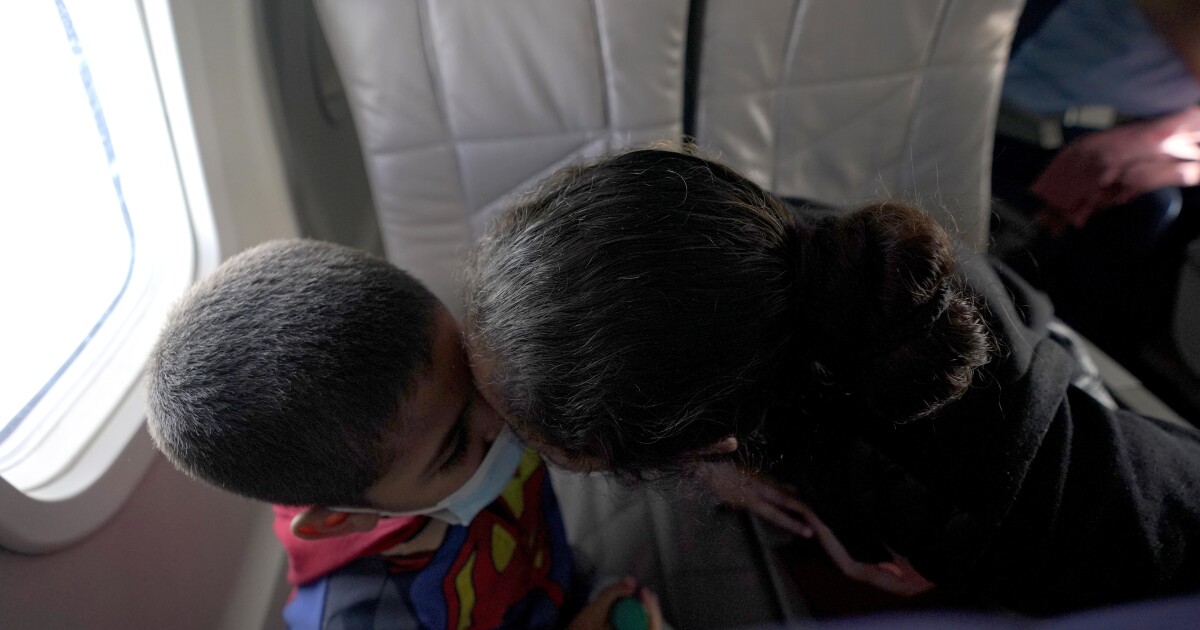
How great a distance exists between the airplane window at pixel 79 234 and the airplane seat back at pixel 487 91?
0.85 feet

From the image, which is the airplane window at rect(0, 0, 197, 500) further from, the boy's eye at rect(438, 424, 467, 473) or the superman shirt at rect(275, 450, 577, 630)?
the boy's eye at rect(438, 424, 467, 473)

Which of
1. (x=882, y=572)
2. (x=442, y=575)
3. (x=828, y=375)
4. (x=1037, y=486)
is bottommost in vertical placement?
(x=882, y=572)

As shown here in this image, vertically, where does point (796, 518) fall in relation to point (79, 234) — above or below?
below

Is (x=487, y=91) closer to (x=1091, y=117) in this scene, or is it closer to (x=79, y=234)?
(x=79, y=234)

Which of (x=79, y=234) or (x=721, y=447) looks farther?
(x=79, y=234)

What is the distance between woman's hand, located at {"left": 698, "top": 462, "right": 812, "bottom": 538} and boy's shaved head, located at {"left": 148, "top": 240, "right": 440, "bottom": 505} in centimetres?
46

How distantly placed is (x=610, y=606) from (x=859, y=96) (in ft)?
2.87

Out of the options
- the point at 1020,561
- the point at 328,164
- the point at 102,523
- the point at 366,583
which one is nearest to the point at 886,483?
the point at 1020,561

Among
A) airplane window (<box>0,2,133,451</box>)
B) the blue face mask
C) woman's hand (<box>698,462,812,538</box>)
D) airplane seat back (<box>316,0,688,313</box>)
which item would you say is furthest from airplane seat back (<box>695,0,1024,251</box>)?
airplane window (<box>0,2,133,451</box>)

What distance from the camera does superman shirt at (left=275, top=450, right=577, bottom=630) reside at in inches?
27.7

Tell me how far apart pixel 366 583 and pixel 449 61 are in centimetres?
68

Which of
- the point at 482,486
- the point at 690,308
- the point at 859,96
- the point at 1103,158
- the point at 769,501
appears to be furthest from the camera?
the point at 1103,158

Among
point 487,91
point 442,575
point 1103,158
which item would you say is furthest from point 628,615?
point 1103,158

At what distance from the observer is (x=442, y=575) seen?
742 millimetres
